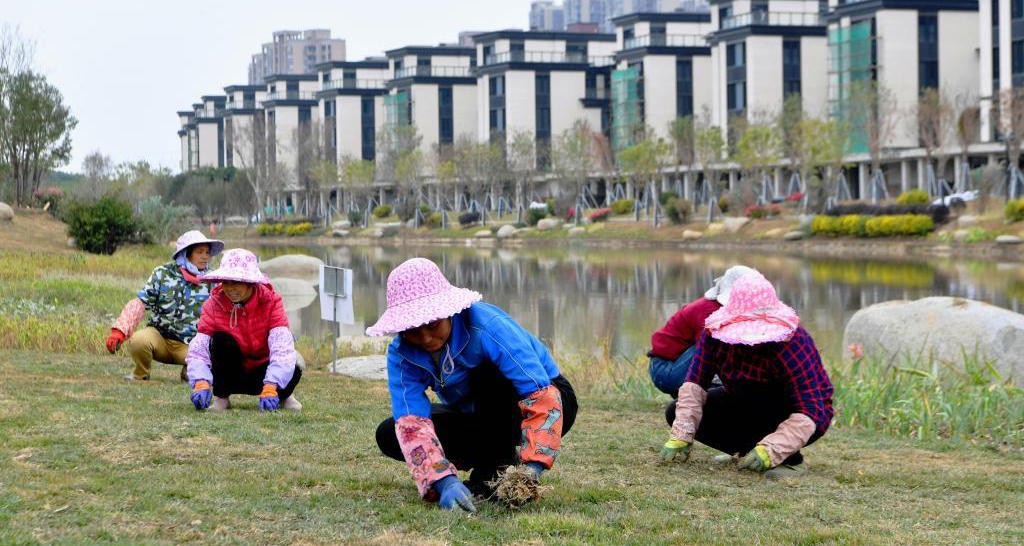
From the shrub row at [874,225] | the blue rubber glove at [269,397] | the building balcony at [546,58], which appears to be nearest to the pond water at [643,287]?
the shrub row at [874,225]

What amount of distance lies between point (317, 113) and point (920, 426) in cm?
11546

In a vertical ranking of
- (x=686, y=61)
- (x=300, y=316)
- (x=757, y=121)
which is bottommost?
(x=300, y=316)

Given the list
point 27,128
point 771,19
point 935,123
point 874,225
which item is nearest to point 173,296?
point 27,128

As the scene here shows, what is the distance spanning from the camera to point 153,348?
32.2 ft

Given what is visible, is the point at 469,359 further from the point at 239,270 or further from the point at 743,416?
the point at 239,270

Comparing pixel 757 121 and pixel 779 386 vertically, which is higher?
pixel 757 121

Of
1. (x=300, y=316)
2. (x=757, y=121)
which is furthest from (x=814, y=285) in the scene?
(x=757, y=121)

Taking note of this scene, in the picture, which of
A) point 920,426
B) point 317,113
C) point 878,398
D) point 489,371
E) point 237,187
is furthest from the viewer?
point 317,113

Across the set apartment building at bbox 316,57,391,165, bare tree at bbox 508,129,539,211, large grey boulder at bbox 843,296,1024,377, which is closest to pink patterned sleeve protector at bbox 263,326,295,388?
large grey boulder at bbox 843,296,1024,377

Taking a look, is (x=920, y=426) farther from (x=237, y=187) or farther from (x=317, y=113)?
(x=317, y=113)

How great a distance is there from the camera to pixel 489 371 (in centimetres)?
529

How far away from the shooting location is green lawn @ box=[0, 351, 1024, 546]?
4777 millimetres

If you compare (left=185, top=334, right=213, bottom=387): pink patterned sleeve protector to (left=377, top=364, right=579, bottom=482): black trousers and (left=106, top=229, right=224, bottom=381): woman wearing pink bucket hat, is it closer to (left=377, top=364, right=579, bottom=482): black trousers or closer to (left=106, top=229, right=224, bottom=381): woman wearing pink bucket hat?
(left=106, top=229, right=224, bottom=381): woman wearing pink bucket hat

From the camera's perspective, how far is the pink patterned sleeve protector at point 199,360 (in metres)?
7.99
